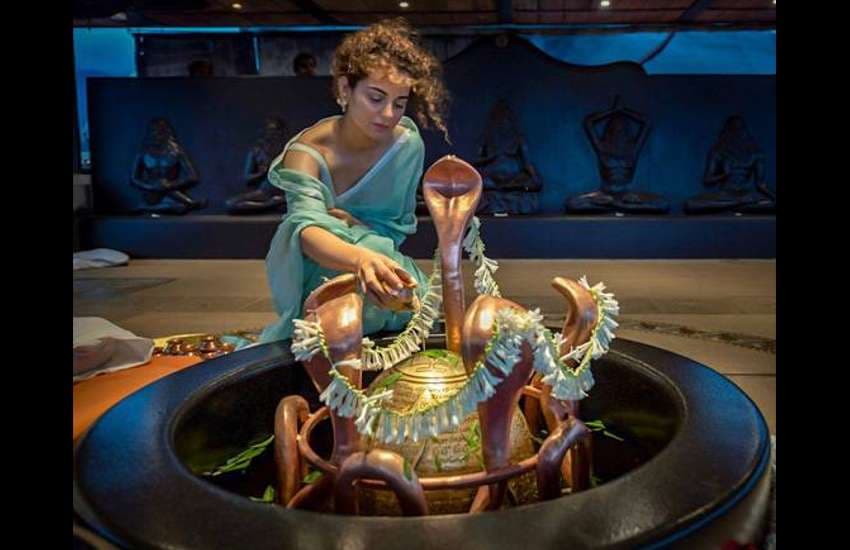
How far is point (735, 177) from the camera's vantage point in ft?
21.5

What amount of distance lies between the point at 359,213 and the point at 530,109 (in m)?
5.33

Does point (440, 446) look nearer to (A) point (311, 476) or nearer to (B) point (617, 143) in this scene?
(A) point (311, 476)

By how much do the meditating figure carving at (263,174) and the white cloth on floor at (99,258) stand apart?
1.08 metres

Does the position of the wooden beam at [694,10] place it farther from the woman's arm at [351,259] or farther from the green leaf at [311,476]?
the green leaf at [311,476]

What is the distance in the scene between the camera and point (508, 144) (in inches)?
261

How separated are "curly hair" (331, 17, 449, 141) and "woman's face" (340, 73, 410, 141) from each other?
0.02 m

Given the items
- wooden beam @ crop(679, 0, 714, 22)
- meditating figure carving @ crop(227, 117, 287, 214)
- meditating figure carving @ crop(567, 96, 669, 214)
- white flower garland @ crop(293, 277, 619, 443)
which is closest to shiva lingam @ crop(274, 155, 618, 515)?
white flower garland @ crop(293, 277, 619, 443)

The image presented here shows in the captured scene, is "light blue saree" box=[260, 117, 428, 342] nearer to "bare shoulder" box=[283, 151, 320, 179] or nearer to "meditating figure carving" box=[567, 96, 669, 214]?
"bare shoulder" box=[283, 151, 320, 179]

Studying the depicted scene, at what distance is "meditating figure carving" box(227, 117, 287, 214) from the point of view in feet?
21.1

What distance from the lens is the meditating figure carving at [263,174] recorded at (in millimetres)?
6422

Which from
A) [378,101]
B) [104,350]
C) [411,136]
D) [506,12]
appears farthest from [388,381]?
[506,12]

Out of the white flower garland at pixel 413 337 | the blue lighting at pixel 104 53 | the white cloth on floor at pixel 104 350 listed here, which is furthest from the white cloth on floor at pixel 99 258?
the white flower garland at pixel 413 337
